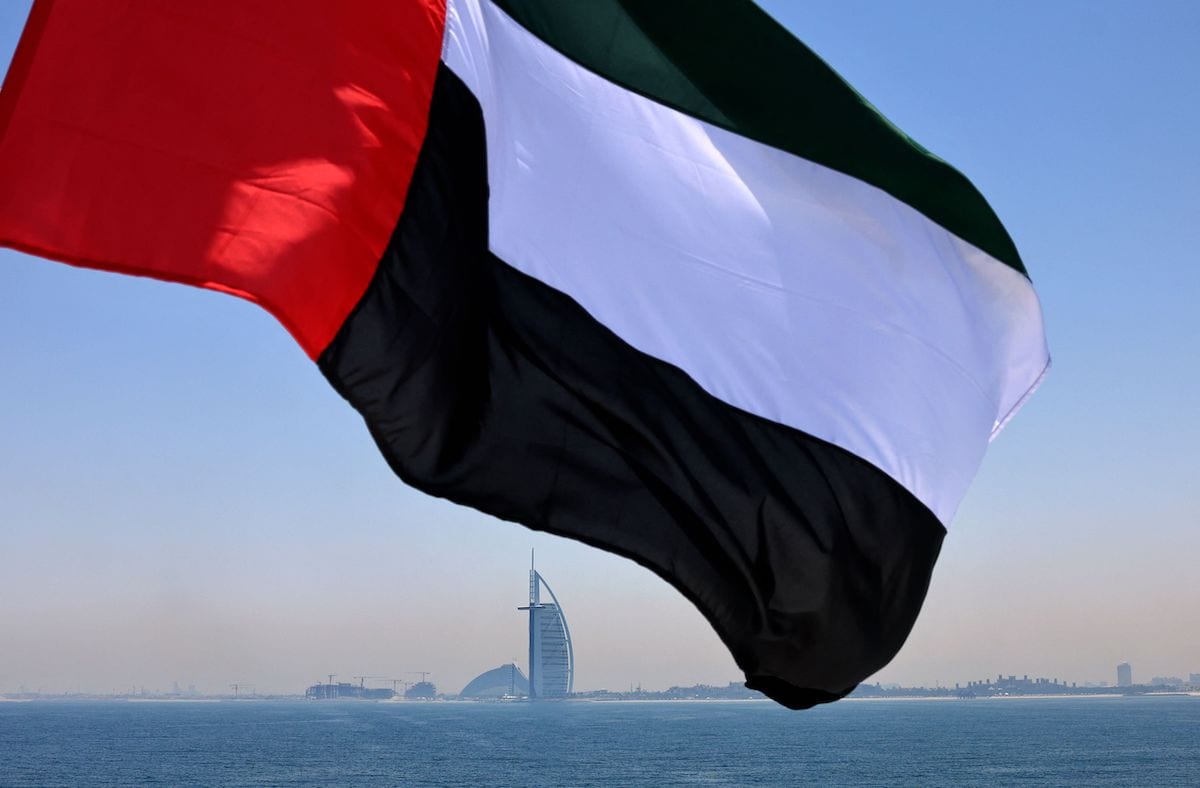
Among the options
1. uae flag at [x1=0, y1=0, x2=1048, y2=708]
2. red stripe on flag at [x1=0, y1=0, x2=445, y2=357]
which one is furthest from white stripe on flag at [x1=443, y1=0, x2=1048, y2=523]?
red stripe on flag at [x1=0, y1=0, x2=445, y2=357]

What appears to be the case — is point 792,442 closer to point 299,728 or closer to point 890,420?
point 890,420

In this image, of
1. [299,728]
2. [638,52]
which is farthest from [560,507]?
[299,728]

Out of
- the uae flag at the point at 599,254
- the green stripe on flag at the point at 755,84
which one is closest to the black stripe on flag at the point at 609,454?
the uae flag at the point at 599,254

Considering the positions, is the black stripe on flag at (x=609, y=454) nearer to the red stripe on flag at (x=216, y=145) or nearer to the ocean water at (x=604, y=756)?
the red stripe on flag at (x=216, y=145)

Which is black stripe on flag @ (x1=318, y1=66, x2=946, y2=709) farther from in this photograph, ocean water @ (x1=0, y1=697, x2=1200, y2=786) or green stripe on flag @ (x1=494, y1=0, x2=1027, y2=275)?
ocean water @ (x1=0, y1=697, x2=1200, y2=786)

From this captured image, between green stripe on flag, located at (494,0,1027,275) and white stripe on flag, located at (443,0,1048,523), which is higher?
green stripe on flag, located at (494,0,1027,275)
